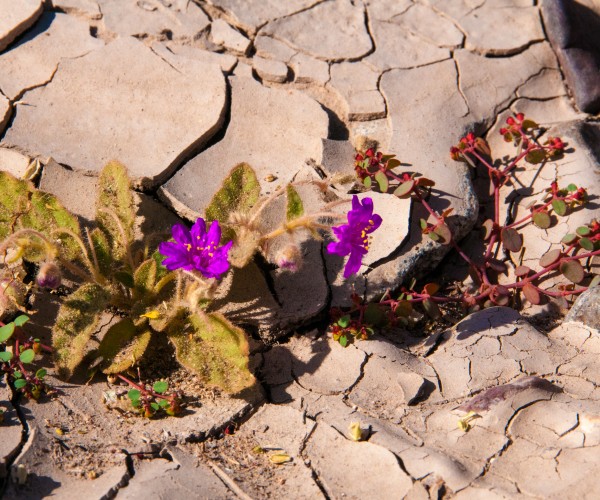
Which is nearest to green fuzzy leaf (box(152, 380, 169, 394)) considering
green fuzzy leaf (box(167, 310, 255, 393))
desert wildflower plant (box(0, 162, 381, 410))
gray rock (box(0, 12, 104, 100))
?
desert wildflower plant (box(0, 162, 381, 410))

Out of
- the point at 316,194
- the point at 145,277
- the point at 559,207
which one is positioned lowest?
the point at 559,207

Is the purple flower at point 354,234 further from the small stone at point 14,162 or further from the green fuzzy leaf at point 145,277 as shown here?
the small stone at point 14,162

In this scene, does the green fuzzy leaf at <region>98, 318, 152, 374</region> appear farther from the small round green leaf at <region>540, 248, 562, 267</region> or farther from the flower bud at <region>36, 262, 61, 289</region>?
the small round green leaf at <region>540, 248, 562, 267</region>

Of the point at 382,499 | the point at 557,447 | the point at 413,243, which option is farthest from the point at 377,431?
the point at 413,243

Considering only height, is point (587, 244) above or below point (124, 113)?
below

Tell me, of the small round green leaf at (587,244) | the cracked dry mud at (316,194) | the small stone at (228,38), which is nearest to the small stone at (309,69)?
the cracked dry mud at (316,194)

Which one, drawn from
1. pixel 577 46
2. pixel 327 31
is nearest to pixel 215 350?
pixel 327 31

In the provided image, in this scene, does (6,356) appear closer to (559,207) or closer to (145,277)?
(145,277)
